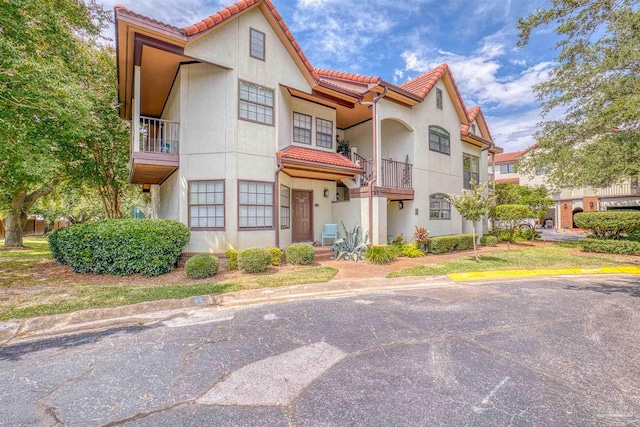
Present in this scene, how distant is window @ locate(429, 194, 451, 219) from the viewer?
624 inches

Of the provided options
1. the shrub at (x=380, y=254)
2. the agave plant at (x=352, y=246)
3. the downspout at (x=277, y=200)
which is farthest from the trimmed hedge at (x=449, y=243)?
the downspout at (x=277, y=200)

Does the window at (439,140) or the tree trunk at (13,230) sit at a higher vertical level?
the window at (439,140)

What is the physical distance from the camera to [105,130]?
14766 millimetres

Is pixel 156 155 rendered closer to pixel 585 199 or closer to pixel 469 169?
pixel 469 169

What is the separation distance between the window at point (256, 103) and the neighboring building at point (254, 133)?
4cm

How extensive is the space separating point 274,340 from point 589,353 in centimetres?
439

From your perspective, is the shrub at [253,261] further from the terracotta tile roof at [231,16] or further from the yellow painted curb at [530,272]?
the terracotta tile roof at [231,16]

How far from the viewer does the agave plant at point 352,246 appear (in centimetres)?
1194

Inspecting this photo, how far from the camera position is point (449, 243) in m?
14.7

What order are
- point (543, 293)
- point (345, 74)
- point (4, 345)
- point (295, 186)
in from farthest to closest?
1. point (345, 74)
2. point (295, 186)
3. point (543, 293)
4. point (4, 345)

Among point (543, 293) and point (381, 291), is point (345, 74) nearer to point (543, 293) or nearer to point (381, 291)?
point (381, 291)

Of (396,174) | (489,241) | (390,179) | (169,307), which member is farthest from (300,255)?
(489,241)

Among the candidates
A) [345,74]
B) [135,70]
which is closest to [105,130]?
[135,70]

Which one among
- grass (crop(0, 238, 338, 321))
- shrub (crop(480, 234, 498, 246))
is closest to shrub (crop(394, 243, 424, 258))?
grass (crop(0, 238, 338, 321))
